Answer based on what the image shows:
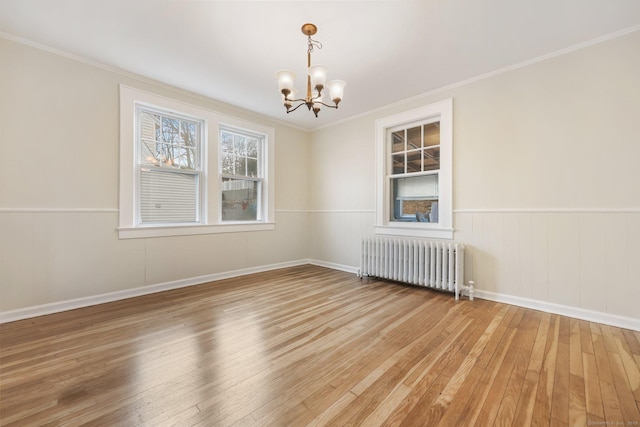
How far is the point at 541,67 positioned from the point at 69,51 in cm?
495

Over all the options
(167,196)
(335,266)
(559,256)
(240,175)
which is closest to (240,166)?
(240,175)

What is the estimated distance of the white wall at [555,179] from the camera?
2.36 metres

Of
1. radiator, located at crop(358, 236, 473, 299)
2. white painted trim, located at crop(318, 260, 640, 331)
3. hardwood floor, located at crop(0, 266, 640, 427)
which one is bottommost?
hardwood floor, located at crop(0, 266, 640, 427)

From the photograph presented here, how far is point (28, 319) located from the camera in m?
2.50

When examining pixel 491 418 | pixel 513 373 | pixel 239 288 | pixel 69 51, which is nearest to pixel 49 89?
pixel 69 51

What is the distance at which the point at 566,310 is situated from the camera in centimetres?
260

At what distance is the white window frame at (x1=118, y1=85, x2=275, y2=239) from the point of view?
3111 mm

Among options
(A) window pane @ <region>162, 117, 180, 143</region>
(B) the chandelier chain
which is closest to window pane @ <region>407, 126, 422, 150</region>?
(B) the chandelier chain

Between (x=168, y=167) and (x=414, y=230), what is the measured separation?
11.5 ft

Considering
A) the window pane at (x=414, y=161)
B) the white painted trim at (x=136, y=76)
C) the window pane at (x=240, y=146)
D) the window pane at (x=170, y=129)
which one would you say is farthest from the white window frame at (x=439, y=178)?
the window pane at (x=170, y=129)

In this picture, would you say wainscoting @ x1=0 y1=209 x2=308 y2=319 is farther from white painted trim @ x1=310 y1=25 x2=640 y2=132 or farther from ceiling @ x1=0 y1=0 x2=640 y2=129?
white painted trim @ x1=310 y1=25 x2=640 y2=132

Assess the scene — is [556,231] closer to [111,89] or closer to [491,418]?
[491,418]

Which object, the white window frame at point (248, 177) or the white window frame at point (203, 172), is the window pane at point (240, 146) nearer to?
the white window frame at point (248, 177)

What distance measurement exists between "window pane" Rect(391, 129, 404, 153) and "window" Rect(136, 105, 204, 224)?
2910 millimetres
